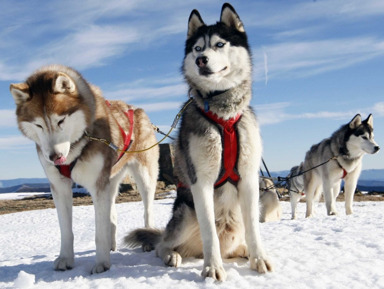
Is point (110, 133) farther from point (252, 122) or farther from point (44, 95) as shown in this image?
point (252, 122)

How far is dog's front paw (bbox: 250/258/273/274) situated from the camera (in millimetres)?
3090

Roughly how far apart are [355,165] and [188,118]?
6.63m

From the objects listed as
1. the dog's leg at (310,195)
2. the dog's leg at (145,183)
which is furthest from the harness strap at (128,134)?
the dog's leg at (310,195)

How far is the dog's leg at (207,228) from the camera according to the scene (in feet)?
9.78

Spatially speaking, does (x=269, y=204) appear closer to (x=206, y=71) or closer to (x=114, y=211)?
(x=114, y=211)

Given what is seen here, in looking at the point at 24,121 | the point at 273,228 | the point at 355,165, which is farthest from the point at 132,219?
the point at 24,121

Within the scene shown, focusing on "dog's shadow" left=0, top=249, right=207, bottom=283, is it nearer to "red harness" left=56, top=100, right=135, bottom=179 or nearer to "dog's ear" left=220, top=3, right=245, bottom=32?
"red harness" left=56, top=100, right=135, bottom=179

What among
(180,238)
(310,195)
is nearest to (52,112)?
(180,238)

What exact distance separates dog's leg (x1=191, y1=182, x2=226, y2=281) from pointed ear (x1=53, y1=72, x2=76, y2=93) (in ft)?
4.59

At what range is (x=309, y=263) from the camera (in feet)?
10.9

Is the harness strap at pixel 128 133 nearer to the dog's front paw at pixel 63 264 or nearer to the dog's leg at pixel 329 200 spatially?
the dog's front paw at pixel 63 264

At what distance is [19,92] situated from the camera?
3268 millimetres

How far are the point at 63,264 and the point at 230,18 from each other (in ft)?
8.76

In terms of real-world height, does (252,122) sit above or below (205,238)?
above
